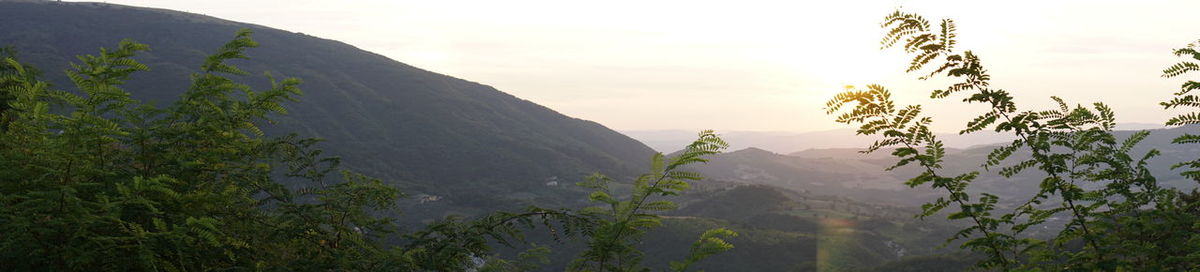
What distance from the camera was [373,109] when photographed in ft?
625

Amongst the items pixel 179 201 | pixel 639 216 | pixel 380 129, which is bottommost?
pixel 380 129

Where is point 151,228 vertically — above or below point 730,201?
above

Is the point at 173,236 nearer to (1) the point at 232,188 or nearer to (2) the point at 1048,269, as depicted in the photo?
(1) the point at 232,188

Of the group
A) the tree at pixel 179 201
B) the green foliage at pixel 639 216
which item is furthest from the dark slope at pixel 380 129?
the green foliage at pixel 639 216

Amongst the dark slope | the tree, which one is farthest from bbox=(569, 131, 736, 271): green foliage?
the dark slope

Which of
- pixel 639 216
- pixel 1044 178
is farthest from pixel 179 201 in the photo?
pixel 1044 178

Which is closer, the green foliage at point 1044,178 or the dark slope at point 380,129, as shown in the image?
the green foliage at point 1044,178

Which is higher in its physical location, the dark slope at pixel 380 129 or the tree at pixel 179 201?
the tree at pixel 179 201

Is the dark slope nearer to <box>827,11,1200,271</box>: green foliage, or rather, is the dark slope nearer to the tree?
the tree

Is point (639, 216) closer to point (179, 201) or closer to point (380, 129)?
point (179, 201)

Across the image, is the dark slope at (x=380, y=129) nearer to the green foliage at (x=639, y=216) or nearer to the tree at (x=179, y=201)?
the tree at (x=179, y=201)

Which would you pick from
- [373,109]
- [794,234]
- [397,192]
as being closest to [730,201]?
[794,234]

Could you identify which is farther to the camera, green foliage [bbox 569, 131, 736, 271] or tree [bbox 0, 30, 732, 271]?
green foliage [bbox 569, 131, 736, 271]

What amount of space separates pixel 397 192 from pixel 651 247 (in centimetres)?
8422
